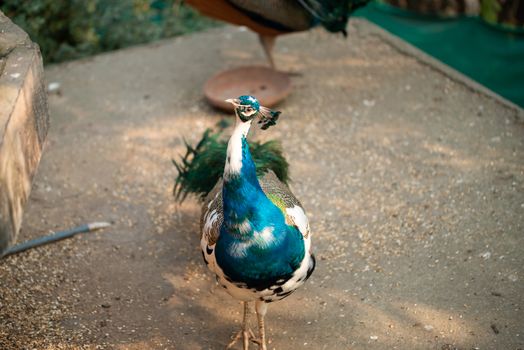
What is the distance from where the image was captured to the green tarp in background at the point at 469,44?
614cm

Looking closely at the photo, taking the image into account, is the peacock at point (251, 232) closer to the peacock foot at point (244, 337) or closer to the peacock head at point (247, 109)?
the peacock head at point (247, 109)

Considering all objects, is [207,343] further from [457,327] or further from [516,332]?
[516,332]

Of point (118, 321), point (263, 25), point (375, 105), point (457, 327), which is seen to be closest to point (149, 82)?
point (263, 25)

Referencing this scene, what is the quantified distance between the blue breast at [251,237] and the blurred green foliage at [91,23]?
425 centimetres

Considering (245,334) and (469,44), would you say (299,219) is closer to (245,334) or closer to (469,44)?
(245,334)

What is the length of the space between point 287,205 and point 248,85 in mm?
2830

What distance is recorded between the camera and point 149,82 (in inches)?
245

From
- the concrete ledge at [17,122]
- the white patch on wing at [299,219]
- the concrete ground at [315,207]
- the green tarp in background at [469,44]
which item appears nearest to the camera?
the concrete ledge at [17,122]

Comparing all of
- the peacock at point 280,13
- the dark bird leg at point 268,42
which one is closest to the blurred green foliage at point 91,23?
the dark bird leg at point 268,42

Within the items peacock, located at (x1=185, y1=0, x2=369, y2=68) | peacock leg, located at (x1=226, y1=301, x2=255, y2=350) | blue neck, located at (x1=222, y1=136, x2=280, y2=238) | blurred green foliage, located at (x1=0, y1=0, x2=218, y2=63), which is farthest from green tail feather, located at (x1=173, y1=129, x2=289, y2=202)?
blurred green foliage, located at (x1=0, y1=0, x2=218, y2=63)

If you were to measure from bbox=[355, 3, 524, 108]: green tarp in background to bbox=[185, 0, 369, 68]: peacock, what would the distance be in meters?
1.50

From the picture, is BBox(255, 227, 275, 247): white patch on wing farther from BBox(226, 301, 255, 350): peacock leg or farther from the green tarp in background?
the green tarp in background

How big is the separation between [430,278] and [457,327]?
0.41 m

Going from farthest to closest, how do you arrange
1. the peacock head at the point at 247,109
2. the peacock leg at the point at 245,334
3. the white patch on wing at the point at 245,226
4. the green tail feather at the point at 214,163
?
the green tail feather at the point at 214,163, the peacock leg at the point at 245,334, the white patch on wing at the point at 245,226, the peacock head at the point at 247,109
